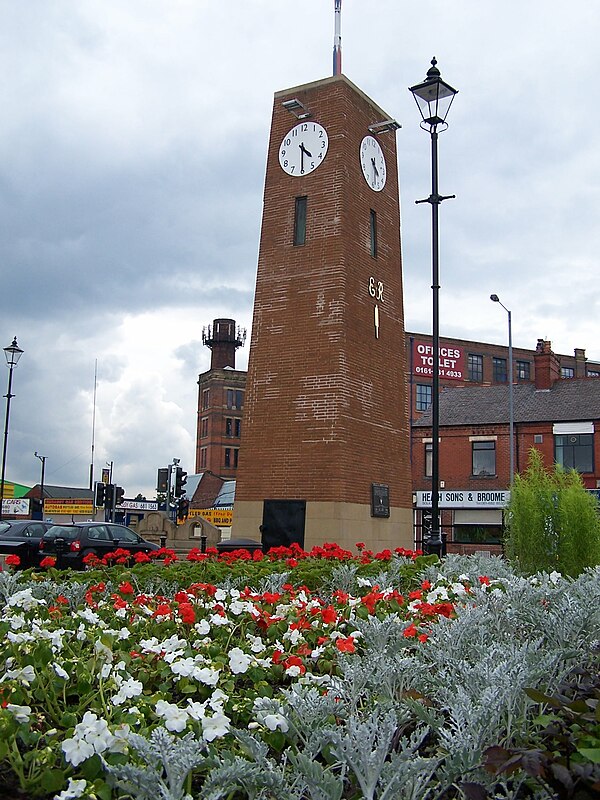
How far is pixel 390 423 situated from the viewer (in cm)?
1855

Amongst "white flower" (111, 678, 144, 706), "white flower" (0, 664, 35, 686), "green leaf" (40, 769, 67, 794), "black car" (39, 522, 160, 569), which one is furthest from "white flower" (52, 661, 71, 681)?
"black car" (39, 522, 160, 569)

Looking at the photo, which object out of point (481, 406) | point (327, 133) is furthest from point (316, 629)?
point (481, 406)

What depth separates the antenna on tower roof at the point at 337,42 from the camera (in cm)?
1922

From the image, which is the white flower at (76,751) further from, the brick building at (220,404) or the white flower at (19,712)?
the brick building at (220,404)

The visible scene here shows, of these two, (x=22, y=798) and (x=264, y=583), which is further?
(x=264, y=583)

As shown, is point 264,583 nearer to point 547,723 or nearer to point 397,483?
point 547,723

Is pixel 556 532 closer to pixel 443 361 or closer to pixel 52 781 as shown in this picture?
pixel 52 781

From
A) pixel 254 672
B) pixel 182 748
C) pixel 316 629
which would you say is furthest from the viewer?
pixel 316 629

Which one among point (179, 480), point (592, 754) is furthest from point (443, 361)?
point (592, 754)

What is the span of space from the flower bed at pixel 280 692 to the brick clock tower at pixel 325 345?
867 cm

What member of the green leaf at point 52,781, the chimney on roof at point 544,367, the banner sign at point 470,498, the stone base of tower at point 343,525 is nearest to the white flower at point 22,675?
the green leaf at point 52,781

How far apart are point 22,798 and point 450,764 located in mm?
1771

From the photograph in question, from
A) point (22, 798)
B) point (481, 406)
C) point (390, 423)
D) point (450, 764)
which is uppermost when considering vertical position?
point (481, 406)

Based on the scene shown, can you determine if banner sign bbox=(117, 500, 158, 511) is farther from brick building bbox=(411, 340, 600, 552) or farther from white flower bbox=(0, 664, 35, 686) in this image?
white flower bbox=(0, 664, 35, 686)
